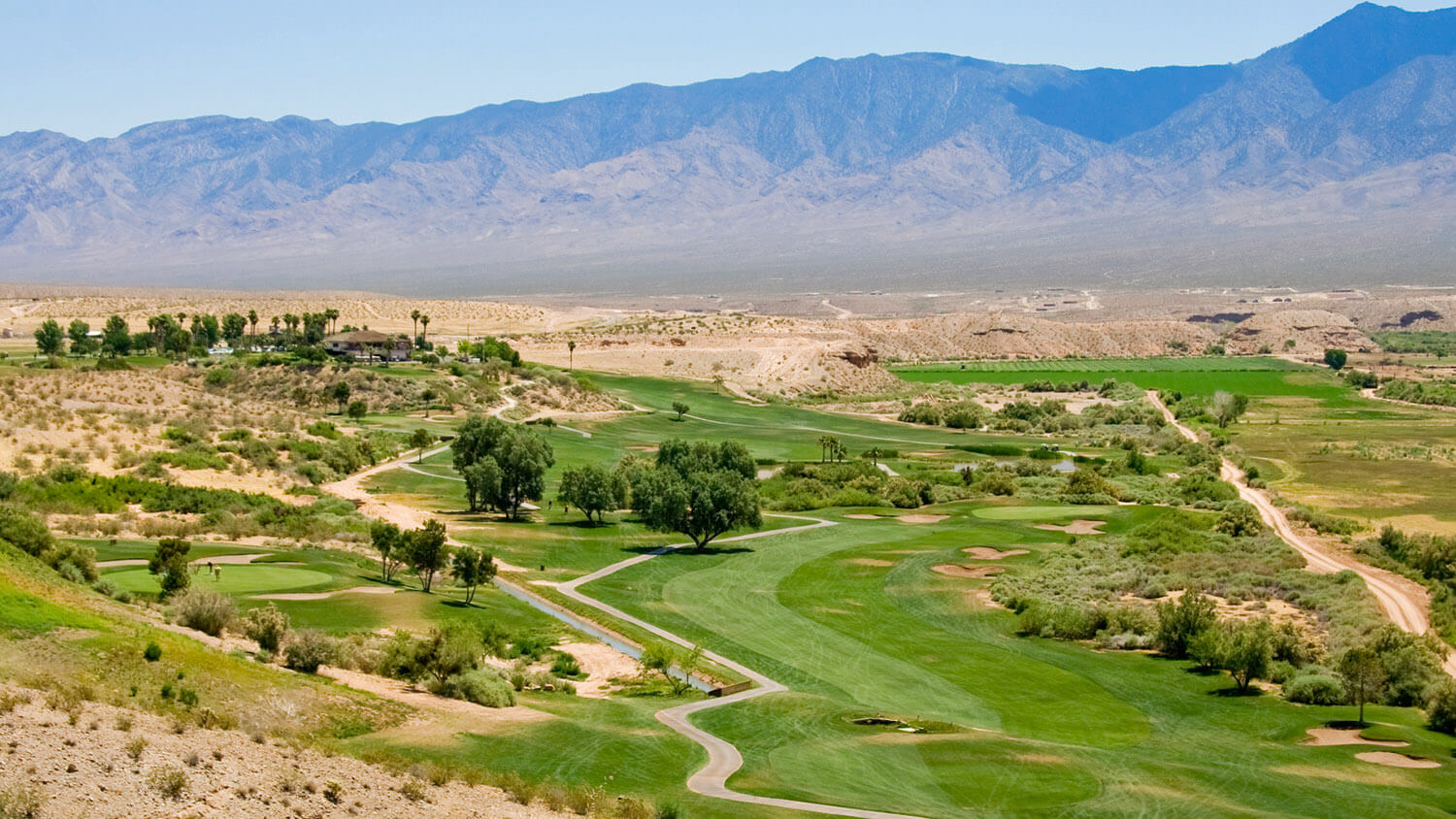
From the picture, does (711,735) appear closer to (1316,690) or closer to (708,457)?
(1316,690)

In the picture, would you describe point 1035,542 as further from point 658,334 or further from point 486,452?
point 658,334

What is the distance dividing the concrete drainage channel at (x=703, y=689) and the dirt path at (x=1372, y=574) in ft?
60.0

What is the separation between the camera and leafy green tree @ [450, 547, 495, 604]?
42719mm

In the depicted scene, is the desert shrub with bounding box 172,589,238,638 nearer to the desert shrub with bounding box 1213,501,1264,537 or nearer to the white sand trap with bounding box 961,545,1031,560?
the white sand trap with bounding box 961,545,1031,560

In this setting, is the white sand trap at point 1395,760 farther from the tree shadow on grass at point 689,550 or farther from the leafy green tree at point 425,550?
the tree shadow on grass at point 689,550

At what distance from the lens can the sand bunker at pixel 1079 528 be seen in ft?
203

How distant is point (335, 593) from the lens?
40.8 m

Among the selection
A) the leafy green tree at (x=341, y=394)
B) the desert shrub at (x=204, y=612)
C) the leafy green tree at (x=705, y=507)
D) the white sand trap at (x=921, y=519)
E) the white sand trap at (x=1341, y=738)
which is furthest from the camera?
the leafy green tree at (x=341, y=394)

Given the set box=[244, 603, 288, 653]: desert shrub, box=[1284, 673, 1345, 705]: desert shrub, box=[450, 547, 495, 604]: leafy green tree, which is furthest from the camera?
box=[450, 547, 495, 604]: leafy green tree

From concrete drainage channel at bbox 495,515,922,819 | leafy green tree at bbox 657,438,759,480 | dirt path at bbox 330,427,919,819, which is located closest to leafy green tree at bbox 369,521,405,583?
concrete drainage channel at bbox 495,515,922,819

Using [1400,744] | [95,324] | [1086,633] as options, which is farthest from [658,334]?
[1400,744]

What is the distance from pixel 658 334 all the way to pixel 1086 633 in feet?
347

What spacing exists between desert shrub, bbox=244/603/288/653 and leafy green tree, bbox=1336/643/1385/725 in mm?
24496

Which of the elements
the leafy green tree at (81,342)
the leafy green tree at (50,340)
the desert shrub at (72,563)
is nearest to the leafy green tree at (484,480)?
the desert shrub at (72,563)
